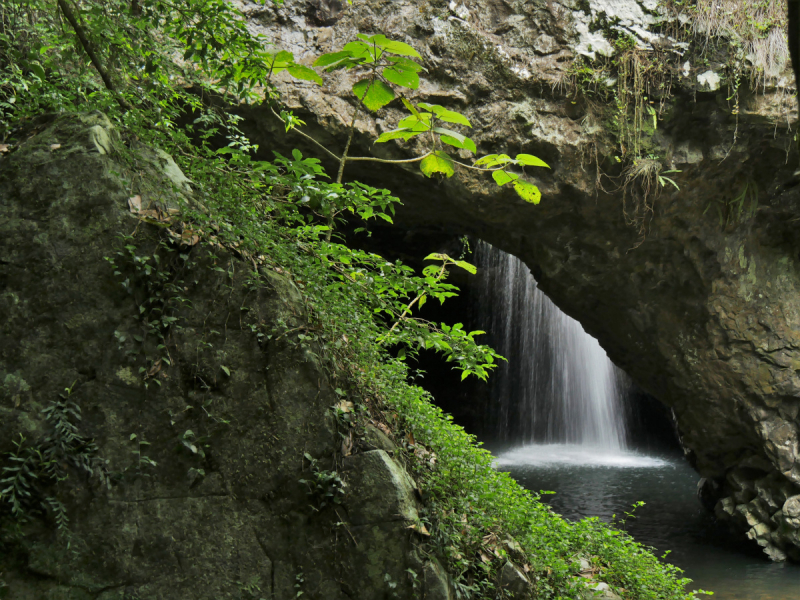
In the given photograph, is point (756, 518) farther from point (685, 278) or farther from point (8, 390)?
point (8, 390)

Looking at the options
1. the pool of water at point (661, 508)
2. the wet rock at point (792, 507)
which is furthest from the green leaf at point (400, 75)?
the wet rock at point (792, 507)

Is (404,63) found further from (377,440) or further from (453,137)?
(377,440)

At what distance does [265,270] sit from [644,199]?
498 centimetres

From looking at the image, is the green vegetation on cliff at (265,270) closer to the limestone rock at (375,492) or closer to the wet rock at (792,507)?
the limestone rock at (375,492)

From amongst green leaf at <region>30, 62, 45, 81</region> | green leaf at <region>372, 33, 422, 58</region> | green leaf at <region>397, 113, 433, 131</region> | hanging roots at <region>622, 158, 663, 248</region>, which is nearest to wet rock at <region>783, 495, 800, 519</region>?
Answer: hanging roots at <region>622, 158, 663, 248</region>

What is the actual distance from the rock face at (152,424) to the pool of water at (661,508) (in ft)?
12.2

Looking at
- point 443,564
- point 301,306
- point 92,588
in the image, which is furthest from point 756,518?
point 92,588

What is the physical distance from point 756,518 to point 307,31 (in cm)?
793

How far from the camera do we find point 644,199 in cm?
621

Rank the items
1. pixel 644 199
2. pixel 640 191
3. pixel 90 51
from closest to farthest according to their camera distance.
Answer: pixel 90 51
pixel 644 199
pixel 640 191

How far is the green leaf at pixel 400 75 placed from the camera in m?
2.09

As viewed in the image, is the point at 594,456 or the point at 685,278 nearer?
the point at 685,278

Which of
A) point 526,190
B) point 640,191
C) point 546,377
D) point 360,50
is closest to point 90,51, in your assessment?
point 360,50

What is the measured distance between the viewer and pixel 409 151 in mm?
A: 6020
